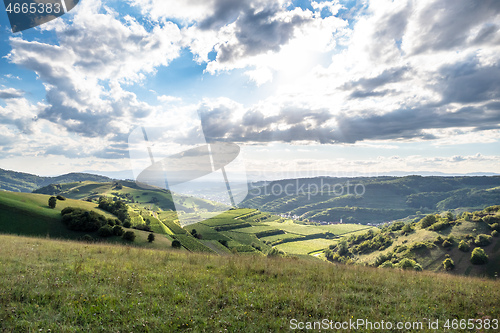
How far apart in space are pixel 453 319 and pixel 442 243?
108 metres

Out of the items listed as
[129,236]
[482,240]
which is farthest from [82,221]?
[482,240]

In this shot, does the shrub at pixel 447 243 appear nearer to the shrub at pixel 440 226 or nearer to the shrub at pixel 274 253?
the shrub at pixel 440 226

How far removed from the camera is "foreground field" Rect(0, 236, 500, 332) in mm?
6805

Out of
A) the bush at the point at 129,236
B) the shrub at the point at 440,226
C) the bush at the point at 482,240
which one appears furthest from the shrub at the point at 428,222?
the bush at the point at 129,236

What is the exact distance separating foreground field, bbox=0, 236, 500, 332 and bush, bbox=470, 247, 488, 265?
85.0 m

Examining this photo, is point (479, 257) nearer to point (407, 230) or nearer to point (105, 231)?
point (407, 230)

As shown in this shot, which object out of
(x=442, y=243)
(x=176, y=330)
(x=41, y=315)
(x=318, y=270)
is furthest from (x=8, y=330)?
(x=442, y=243)

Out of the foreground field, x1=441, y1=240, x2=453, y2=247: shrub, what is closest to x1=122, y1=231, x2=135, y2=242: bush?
the foreground field

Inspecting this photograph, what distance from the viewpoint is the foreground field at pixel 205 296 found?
6.80 m

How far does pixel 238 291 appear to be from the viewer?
909 cm

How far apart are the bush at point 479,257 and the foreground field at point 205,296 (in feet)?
279

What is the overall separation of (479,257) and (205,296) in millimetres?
97712

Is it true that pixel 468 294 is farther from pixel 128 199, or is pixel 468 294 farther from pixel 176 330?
pixel 128 199

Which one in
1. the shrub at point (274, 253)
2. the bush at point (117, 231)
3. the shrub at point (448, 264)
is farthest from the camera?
the shrub at point (448, 264)
